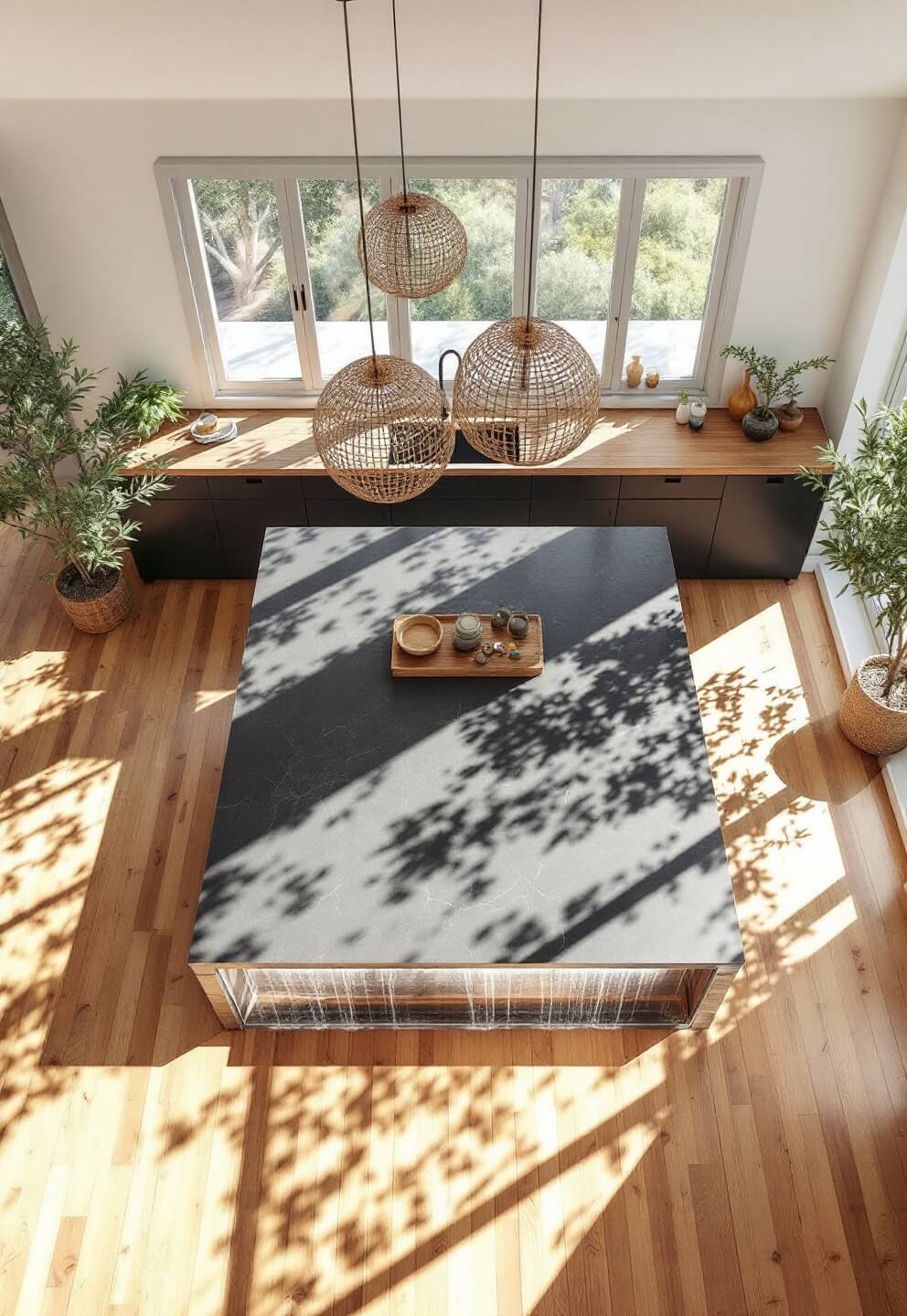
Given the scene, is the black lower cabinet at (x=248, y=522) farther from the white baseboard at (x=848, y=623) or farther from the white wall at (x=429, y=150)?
the white baseboard at (x=848, y=623)

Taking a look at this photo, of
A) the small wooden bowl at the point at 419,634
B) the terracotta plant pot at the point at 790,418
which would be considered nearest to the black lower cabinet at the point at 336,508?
the small wooden bowl at the point at 419,634

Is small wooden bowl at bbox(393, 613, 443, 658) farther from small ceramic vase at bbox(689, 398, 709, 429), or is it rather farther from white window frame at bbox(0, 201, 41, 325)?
white window frame at bbox(0, 201, 41, 325)

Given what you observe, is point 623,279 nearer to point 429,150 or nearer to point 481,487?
point 429,150

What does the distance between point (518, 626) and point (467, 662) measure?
0.82ft

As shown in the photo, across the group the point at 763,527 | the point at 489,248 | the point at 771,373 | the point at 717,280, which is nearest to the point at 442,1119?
the point at 763,527

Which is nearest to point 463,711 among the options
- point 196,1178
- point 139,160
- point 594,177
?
point 196,1178

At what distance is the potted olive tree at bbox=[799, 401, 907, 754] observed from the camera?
3.87m

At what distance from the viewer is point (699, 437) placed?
517 cm

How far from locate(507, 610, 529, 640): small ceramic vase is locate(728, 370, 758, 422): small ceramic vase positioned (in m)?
2.03

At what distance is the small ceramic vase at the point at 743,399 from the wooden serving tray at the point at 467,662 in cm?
200

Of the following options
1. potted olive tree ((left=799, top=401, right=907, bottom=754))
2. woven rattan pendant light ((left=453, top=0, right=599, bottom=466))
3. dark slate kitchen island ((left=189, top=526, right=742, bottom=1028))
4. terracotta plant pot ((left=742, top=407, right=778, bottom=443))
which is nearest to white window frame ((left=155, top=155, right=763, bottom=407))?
terracotta plant pot ((left=742, top=407, right=778, bottom=443))

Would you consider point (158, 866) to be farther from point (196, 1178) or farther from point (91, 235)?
point (91, 235)

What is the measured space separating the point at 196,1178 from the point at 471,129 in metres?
4.42

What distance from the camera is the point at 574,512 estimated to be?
522 cm
